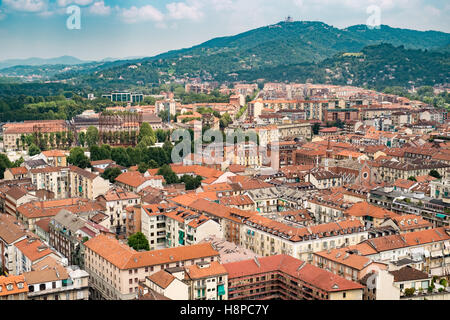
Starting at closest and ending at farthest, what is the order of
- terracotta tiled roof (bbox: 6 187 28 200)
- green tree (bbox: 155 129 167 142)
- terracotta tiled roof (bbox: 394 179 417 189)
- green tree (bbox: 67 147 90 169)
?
1. terracotta tiled roof (bbox: 6 187 28 200)
2. terracotta tiled roof (bbox: 394 179 417 189)
3. green tree (bbox: 67 147 90 169)
4. green tree (bbox: 155 129 167 142)

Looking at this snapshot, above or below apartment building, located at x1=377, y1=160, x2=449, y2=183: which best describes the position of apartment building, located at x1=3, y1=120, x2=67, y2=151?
above

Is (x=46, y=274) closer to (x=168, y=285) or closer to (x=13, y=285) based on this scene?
(x=13, y=285)

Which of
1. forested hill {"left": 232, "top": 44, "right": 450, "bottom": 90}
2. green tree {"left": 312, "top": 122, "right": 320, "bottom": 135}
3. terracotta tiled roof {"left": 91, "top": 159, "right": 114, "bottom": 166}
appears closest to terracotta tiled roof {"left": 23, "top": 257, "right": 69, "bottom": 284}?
terracotta tiled roof {"left": 91, "top": 159, "right": 114, "bottom": 166}

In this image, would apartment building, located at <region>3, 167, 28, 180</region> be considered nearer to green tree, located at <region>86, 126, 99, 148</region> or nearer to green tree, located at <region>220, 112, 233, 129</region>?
green tree, located at <region>86, 126, 99, 148</region>

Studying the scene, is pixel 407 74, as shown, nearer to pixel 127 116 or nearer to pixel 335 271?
pixel 127 116
